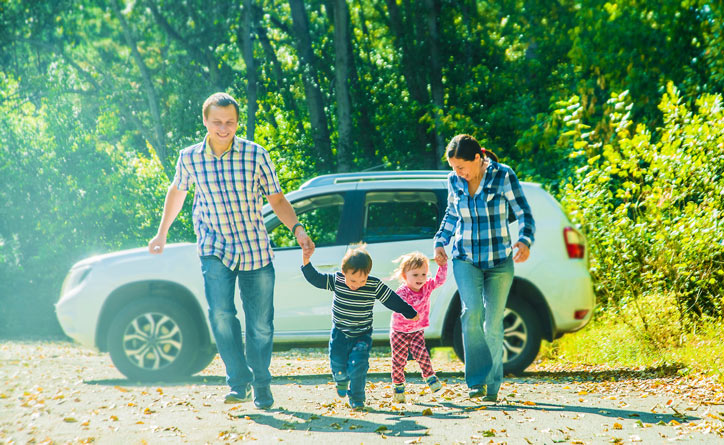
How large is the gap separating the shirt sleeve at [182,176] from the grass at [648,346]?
14.5 feet

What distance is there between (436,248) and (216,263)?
1.55 meters

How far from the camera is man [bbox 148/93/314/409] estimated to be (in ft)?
17.9

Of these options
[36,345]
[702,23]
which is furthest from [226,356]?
[702,23]

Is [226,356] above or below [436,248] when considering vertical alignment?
below

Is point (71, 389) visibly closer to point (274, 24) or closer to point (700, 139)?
point (700, 139)

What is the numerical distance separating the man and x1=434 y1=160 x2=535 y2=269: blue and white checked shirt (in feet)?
3.76

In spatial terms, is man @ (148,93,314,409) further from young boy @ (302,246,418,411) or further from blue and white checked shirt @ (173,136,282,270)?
young boy @ (302,246,418,411)

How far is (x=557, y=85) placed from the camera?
55.9 feet

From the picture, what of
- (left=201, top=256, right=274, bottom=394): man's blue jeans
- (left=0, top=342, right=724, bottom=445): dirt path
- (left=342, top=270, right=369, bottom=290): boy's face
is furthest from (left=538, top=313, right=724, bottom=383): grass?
(left=201, top=256, right=274, bottom=394): man's blue jeans

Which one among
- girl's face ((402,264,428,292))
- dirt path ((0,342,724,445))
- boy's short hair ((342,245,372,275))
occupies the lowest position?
dirt path ((0,342,724,445))

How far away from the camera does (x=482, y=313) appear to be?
5773mm

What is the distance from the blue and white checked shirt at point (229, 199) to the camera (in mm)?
5465

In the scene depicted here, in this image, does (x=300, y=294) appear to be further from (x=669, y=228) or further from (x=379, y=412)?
(x=669, y=228)

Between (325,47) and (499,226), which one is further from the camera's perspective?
(325,47)
